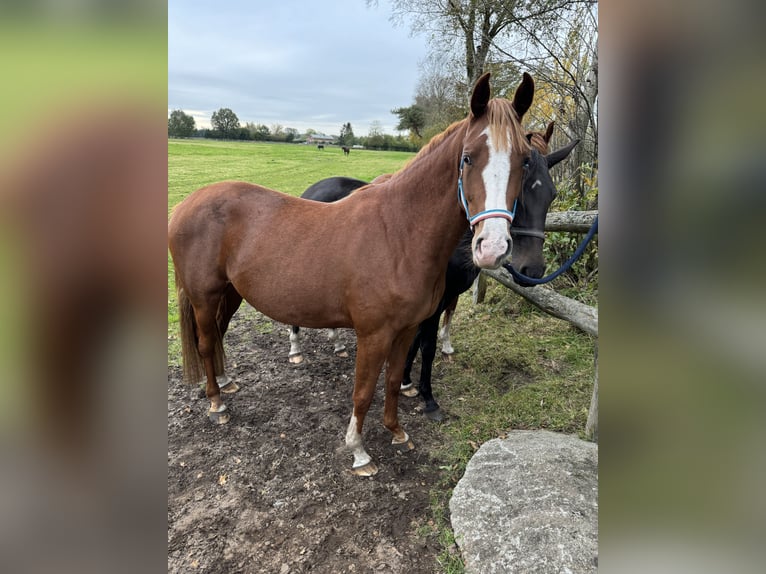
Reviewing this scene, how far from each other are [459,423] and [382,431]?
0.58 metres

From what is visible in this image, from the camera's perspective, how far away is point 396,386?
8.95ft

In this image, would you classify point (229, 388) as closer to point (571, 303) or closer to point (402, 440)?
point (402, 440)

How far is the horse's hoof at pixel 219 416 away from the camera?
2.97 m

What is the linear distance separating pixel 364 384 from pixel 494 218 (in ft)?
4.33

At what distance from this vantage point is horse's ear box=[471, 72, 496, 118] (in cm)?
173

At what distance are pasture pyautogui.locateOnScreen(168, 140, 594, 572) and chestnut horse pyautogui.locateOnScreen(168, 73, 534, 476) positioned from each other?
0.99 feet

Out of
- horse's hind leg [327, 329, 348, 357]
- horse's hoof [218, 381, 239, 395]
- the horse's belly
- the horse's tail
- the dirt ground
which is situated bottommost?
the dirt ground

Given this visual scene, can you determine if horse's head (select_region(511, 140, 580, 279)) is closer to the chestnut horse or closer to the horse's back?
the chestnut horse

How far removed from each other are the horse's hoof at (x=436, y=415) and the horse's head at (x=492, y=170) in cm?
177

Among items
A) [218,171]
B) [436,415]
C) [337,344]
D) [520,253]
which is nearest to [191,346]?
[337,344]

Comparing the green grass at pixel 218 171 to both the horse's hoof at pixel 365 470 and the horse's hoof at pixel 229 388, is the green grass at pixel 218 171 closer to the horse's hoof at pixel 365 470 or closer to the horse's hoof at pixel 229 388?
the horse's hoof at pixel 229 388

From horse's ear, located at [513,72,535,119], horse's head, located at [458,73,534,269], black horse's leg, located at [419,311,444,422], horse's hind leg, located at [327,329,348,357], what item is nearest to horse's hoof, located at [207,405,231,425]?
horse's hind leg, located at [327,329,348,357]

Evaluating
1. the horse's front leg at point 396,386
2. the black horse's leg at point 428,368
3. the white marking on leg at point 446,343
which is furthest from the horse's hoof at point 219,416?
the white marking on leg at point 446,343
